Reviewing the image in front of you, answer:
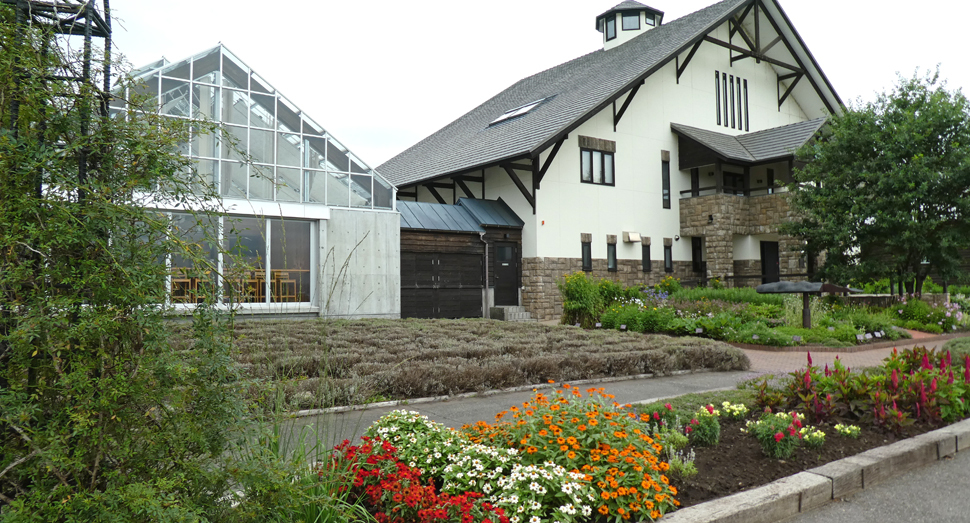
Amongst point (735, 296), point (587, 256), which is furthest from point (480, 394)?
point (587, 256)

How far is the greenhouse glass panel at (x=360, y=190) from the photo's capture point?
52.6ft

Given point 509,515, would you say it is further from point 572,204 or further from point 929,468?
point 572,204

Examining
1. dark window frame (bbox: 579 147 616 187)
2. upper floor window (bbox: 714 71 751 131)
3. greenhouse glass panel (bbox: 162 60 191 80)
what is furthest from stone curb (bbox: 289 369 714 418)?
upper floor window (bbox: 714 71 751 131)

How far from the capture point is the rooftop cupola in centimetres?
2677

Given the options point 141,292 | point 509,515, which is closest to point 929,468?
point 509,515

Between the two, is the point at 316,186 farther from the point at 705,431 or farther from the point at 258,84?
the point at 705,431

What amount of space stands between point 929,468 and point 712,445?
1583mm

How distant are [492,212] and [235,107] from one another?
797 centimetres

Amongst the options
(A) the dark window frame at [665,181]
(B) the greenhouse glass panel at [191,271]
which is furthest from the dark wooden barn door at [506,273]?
(B) the greenhouse glass panel at [191,271]

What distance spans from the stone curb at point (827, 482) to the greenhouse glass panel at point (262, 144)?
1319cm

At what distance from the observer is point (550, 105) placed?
21.5 meters

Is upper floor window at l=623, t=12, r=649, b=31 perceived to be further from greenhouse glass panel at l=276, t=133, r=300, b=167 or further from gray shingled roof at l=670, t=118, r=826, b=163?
greenhouse glass panel at l=276, t=133, r=300, b=167

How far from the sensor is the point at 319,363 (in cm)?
723

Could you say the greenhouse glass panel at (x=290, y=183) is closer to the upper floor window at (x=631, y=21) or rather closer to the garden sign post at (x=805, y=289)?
the garden sign post at (x=805, y=289)
